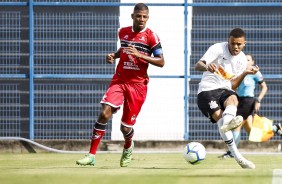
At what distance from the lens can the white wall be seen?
71.2 feet

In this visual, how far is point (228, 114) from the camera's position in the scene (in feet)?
46.5

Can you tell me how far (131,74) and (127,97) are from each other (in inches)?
13.6

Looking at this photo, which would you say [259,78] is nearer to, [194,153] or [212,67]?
[194,153]

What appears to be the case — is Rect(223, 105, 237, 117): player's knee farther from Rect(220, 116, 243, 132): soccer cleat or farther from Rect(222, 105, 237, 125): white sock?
Rect(220, 116, 243, 132): soccer cleat

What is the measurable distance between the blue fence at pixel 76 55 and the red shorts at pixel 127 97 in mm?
6862

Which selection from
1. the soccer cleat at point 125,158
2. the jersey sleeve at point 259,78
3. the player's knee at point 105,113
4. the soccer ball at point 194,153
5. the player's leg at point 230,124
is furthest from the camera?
the jersey sleeve at point 259,78

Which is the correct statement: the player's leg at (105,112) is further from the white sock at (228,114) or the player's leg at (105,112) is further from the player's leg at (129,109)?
the white sock at (228,114)

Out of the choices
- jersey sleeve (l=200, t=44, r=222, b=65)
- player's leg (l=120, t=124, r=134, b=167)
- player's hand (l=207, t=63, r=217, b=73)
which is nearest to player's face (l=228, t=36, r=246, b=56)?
jersey sleeve (l=200, t=44, r=222, b=65)

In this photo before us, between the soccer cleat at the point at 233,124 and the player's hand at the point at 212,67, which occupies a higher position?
the player's hand at the point at 212,67

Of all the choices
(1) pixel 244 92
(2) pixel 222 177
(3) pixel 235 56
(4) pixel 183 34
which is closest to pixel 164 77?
(4) pixel 183 34

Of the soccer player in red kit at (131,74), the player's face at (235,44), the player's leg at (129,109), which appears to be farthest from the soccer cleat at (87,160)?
the player's face at (235,44)

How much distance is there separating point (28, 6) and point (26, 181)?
1223 cm

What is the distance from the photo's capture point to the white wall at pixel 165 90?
21.7 m

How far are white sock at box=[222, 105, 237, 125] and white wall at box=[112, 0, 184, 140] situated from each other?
7.40m
